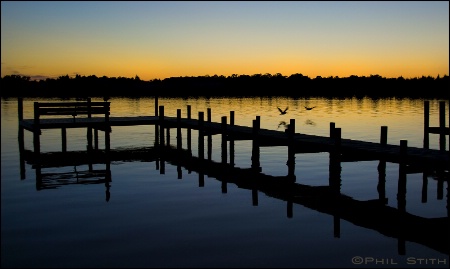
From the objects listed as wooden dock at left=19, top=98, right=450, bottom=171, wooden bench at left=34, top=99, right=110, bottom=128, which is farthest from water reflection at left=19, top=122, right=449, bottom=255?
wooden bench at left=34, top=99, right=110, bottom=128

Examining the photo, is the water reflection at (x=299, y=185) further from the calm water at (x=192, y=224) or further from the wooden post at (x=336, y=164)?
the calm water at (x=192, y=224)

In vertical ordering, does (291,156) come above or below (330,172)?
above

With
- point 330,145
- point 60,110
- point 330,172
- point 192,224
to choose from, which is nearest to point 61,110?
point 60,110

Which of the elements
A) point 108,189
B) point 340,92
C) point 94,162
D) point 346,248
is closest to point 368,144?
point 346,248

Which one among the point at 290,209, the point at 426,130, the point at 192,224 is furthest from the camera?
the point at 426,130

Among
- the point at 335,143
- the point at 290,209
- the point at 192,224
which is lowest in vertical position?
the point at 192,224

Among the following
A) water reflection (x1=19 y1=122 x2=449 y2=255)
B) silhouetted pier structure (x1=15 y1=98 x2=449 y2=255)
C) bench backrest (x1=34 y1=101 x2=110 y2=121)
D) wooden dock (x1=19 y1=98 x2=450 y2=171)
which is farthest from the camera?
bench backrest (x1=34 y1=101 x2=110 y2=121)

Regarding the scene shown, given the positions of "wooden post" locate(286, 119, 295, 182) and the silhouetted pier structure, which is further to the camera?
"wooden post" locate(286, 119, 295, 182)

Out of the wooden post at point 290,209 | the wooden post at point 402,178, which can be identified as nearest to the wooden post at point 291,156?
the wooden post at point 290,209

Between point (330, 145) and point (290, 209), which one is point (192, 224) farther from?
point (330, 145)

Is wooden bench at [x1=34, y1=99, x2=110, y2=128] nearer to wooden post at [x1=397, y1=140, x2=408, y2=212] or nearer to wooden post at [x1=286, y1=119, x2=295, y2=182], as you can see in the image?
wooden post at [x1=286, y1=119, x2=295, y2=182]

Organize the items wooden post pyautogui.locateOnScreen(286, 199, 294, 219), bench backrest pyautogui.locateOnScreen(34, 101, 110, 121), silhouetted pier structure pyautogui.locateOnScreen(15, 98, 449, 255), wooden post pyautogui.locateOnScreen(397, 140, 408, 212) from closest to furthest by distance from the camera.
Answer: silhouetted pier structure pyautogui.locateOnScreen(15, 98, 449, 255), wooden post pyautogui.locateOnScreen(397, 140, 408, 212), wooden post pyautogui.locateOnScreen(286, 199, 294, 219), bench backrest pyautogui.locateOnScreen(34, 101, 110, 121)

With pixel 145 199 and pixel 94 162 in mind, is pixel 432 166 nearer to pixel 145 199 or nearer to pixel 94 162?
pixel 145 199

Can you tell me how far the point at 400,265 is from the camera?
428 inches
